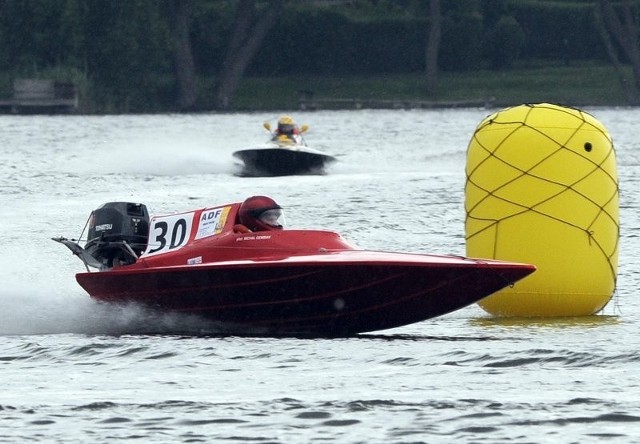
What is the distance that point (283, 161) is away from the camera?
98.3 feet

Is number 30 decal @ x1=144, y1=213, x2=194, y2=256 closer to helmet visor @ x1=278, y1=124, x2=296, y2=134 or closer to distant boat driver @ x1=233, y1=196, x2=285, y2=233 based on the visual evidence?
distant boat driver @ x1=233, y1=196, x2=285, y2=233

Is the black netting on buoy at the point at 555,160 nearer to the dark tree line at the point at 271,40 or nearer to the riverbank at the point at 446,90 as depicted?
the riverbank at the point at 446,90

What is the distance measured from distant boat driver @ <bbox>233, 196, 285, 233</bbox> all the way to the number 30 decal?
54 cm

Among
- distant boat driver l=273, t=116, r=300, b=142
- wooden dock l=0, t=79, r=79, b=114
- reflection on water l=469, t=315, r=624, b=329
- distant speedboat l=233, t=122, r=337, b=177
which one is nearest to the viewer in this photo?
reflection on water l=469, t=315, r=624, b=329

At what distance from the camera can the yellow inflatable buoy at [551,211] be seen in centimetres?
1242

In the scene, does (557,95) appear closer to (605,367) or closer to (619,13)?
(619,13)

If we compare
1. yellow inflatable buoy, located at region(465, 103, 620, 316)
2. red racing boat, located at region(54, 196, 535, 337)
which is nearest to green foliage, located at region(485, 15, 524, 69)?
yellow inflatable buoy, located at region(465, 103, 620, 316)


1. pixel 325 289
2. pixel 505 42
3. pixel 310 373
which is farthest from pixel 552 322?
pixel 505 42

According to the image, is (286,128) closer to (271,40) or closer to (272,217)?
(272,217)

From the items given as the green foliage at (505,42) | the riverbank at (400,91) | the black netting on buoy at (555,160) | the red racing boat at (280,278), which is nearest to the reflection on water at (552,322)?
the black netting on buoy at (555,160)

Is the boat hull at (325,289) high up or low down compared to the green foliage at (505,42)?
down

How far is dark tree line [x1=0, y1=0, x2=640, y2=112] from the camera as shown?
7050cm

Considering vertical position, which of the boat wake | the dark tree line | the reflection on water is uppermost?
the dark tree line

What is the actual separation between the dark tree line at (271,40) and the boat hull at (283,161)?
132ft
